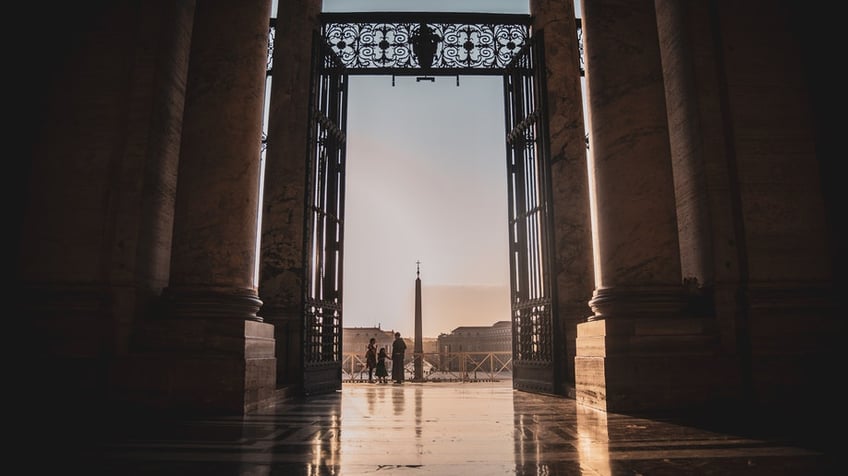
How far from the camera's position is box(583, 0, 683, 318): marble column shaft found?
6379 millimetres

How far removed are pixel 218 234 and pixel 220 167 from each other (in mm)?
802

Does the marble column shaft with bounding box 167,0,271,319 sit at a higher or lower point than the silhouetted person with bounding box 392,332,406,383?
higher

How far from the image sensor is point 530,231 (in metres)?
10.4

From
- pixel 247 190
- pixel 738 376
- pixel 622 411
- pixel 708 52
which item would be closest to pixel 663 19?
pixel 708 52

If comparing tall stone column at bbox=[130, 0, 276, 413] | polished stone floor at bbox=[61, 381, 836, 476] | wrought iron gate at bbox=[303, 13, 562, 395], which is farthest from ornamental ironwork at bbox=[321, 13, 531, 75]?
polished stone floor at bbox=[61, 381, 836, 476]

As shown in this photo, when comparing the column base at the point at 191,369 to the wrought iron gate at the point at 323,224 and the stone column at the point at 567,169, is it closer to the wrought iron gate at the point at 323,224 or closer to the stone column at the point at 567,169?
the wrought iron gate at the point at 323,224

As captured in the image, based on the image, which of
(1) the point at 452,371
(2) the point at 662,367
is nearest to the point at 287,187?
(2) the point at 662,367

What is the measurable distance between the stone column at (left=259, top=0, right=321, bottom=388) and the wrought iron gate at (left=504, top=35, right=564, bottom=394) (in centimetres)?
400

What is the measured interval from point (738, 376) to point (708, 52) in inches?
146

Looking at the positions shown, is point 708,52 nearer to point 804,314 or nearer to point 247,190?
point 804,314

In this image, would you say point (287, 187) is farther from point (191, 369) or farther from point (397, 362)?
point (397, 362)

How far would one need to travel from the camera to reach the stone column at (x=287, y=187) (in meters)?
9.44

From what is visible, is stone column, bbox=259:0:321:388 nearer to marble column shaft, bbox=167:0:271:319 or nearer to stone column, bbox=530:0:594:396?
marble column shaft, bbox=167:0:271:319

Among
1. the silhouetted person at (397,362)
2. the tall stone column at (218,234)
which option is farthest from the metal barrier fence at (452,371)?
the tall stone column at (218,234)
